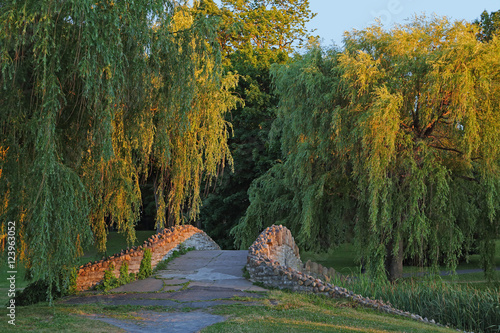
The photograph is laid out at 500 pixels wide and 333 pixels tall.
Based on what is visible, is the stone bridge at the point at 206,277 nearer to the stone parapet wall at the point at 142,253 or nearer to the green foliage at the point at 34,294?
the stone parapet wall at the point at 142,253

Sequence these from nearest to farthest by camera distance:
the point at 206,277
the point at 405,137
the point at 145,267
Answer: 1. the point at 206,277
2. the point at 145,267
3. the point at 405,137

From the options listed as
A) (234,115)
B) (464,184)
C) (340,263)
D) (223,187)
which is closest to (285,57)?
(234,115)

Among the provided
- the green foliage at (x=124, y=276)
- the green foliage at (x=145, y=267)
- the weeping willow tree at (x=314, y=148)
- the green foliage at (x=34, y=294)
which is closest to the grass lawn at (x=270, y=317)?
the green foliage at (x=34, y=294)

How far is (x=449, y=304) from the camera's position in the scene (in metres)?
10.7

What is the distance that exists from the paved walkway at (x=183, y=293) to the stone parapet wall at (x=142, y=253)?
0.47m

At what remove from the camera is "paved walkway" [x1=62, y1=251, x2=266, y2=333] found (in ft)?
27.9

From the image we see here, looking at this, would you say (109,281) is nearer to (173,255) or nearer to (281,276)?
(173,255)

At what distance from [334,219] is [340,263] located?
1083 centimetres

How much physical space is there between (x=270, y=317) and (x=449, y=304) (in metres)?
4.37

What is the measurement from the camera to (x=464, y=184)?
52.4 feet

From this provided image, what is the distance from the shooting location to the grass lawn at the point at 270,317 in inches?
308

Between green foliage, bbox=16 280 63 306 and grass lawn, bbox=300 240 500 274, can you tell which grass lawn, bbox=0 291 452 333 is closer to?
green foliage, bbox=16 280 63 306

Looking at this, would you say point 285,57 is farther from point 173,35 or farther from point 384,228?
point 173,35

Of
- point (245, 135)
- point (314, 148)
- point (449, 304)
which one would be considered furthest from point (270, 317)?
point (245, 135)
